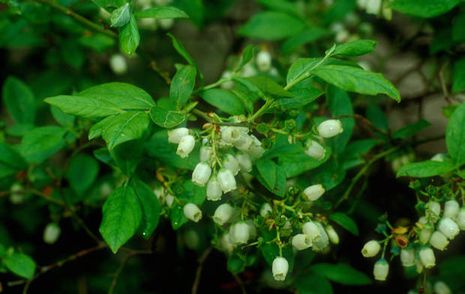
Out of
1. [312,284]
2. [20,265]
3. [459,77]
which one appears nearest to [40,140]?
[20,265]

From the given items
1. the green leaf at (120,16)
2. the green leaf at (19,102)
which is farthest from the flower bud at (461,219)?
the green leaf at (19,102)

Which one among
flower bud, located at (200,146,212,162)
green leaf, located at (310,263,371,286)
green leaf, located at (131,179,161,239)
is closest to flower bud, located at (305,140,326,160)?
flower bud, located at (200,146,212,162)

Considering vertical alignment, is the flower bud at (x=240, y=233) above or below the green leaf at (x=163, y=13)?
below

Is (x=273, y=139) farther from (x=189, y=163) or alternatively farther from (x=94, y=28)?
(x=94, y=28)

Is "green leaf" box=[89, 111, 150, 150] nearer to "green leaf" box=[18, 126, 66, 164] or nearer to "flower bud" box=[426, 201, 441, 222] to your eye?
"green leaf" box=[18, 126, 66, 164]

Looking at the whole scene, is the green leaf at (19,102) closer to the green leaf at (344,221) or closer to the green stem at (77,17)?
the green stem at (77,17)

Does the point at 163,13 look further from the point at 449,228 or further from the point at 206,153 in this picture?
the point at 449,228

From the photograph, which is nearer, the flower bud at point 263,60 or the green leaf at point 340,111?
the green leaf at point 340,111

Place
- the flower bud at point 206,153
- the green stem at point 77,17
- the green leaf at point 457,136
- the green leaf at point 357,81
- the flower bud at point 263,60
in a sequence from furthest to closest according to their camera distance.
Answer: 1. the flower bud at point 263,60
2. the green stem at point 77,17
3. the green leaf at point 457,136
4. the flower bud at point 206,153
5. the green leaf at point 357,81
